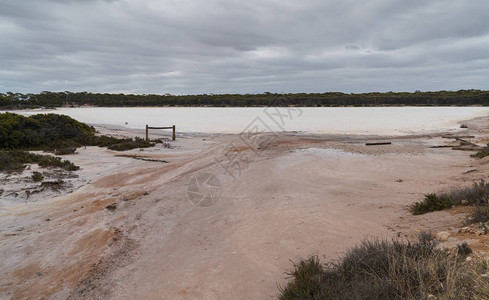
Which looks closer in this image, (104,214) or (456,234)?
(456,234)

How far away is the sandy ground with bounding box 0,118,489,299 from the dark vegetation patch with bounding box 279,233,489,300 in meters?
0.64

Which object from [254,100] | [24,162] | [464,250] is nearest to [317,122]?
[24,162]

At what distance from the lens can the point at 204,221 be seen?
7305 millimetres

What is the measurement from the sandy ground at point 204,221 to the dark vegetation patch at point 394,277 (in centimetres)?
64

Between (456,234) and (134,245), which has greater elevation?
(456,234)

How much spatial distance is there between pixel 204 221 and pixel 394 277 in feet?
15.2

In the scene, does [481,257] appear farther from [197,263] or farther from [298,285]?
[197,263]

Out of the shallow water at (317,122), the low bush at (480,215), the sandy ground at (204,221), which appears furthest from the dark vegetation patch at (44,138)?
the low bush at (480,215)

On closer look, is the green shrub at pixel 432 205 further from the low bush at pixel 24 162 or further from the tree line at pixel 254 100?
the tree line at pixel 254 100

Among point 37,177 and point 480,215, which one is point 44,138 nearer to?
point 37,177

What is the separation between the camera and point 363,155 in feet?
47.1

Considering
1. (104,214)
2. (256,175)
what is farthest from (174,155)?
(104,214)

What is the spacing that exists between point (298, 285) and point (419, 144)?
16516mm

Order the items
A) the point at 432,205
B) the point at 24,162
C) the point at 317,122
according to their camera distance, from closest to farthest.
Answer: the point at 432,205 → the point at 24,162 → the point at 317,122
